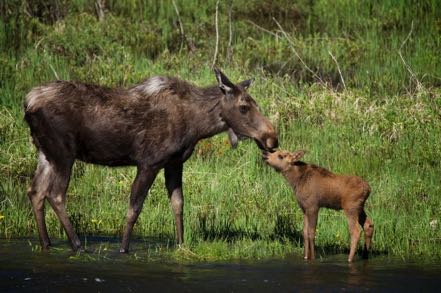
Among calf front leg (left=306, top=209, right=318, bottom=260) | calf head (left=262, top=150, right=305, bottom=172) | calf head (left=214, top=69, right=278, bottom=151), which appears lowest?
calf front leg (left=306, top=209, right=318, bottom=260)

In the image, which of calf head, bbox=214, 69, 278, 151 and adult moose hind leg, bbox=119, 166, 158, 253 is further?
calf head, bbox=214, 69, 278, 151

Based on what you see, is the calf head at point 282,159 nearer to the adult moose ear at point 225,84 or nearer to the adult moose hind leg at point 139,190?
the adult moose ear at point 225,84

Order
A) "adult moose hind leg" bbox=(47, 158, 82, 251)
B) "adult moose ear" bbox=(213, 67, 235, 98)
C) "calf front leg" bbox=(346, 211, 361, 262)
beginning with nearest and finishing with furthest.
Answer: "calf front leg" bbox=(346, 211, 361, 262) → "adult moose hind leg" bbox=(47, 158, 82, 251) → "adult moose ear" bbox=(213, 67, 235, 98)

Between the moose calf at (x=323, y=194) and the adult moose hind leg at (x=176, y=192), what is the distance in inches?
46.2

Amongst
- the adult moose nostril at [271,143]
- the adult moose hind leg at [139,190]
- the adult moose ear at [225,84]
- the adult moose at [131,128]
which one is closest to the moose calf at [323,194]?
the adult moose nostril at [271,143]

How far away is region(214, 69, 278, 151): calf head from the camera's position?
504 inches

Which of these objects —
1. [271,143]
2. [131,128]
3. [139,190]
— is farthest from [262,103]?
[139,190]

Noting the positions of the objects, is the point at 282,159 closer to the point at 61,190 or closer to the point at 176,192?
the point at 176,192

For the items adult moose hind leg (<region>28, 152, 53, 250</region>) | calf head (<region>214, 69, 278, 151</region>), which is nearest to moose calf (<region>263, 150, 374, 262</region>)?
calf head (<region>214, 69, 278, 151</region>)

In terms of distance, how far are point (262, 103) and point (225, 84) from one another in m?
4.25

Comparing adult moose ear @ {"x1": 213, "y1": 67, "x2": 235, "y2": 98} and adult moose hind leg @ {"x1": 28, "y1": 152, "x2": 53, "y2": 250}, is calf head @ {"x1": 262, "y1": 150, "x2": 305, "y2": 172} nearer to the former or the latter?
adult moose ear @ {"x1": 213, "y1": 67, "x2": 235, "y2": 98}

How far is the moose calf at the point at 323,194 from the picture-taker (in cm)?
1195

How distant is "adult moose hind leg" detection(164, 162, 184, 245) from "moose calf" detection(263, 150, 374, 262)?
3.85 feet

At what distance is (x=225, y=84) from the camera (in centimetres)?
Result: 1288
